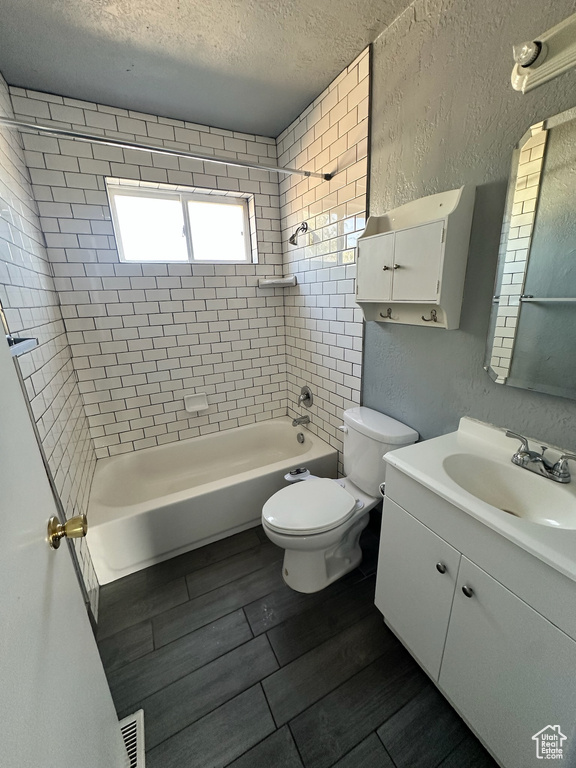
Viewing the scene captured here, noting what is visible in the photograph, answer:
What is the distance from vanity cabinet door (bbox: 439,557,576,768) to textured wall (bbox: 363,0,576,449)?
546mm

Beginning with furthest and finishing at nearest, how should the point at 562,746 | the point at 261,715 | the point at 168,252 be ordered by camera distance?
the point at 168,252 → the point at 261,715 → the point at 562,746

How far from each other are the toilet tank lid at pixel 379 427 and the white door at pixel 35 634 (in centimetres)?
127

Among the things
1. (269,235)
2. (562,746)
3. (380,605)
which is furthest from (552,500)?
(269,235)

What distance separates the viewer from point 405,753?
1.02m

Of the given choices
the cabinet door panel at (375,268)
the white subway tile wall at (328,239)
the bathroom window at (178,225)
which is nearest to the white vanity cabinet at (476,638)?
the cabinet door panel at (375,268)

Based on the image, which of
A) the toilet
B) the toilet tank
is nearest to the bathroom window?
the toilet tank

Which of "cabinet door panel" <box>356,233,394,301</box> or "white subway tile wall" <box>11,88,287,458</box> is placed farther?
"white subway tile wall" <box>11,88,287,458</box>

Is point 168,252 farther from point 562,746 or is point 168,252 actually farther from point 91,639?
point 562,746

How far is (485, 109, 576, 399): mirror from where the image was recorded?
931mm

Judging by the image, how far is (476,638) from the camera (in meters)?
0.94

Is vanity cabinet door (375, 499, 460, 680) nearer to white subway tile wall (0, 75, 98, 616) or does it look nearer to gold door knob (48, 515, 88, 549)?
gold door knob (48, 515, 88, 549)

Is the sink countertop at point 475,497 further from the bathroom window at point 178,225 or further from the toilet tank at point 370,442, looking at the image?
the bathroom window at point 178,225

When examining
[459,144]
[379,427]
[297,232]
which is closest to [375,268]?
[459,144]

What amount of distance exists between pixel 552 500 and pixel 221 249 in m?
2.46
